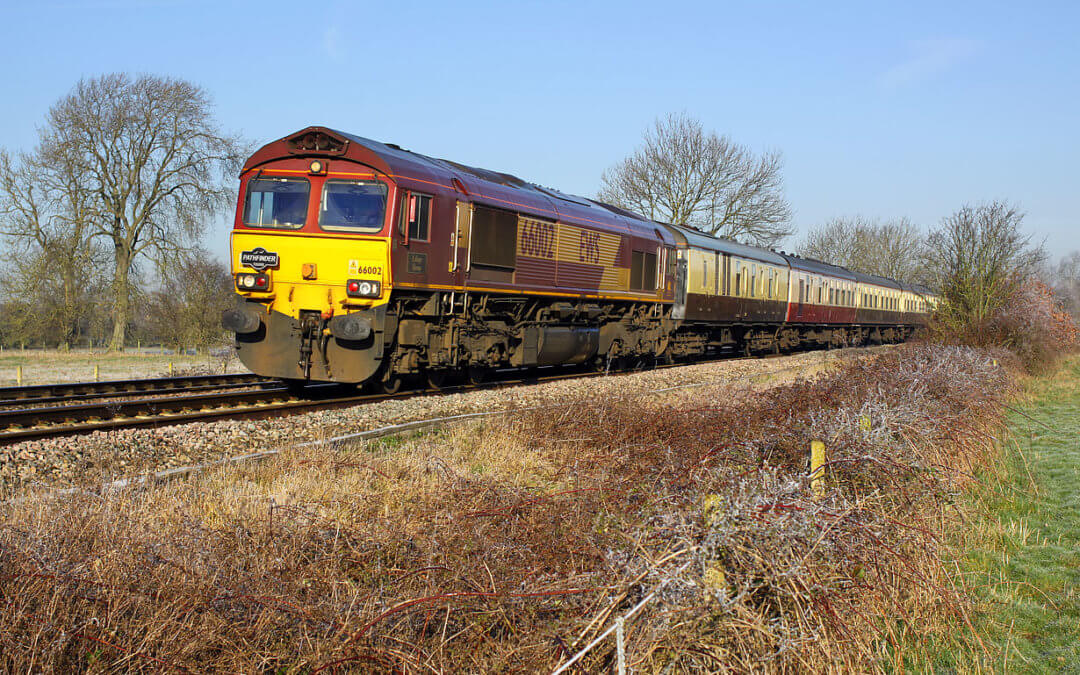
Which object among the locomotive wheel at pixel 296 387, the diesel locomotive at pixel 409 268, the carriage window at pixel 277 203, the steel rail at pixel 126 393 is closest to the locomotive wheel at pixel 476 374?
the diesel locomotive at pixel 409 268

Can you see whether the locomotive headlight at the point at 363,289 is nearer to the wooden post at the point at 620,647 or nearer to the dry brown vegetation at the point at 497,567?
the dry brown vegetation at the point at 497,567

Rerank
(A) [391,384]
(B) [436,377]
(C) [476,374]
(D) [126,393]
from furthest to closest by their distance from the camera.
Result: (C) [476,374]
(B) [436,377]
(A) [391,384]
(D) [126,393]

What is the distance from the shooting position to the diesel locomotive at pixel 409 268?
36.9 ft

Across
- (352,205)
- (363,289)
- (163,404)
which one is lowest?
(163,404)

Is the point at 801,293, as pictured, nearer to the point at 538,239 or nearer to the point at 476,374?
the point at 538,239

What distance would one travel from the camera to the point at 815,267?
3269 cm

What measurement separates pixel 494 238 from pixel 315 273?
340 centimetres

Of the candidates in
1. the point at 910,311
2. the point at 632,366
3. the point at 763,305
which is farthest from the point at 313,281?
the point at 910,311

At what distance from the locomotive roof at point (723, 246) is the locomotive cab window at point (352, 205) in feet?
40.0

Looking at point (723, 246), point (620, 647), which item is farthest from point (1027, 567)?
point (723, 246)

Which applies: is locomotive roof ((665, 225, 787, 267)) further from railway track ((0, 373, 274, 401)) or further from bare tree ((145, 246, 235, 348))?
bare tree ((145, 246, 235, 348))

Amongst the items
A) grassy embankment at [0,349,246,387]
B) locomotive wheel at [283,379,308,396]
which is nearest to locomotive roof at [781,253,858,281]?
grassy embankment at [0,349,246,387]

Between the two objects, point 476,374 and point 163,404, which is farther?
point 476,374

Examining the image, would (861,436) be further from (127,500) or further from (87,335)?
(87,335)
